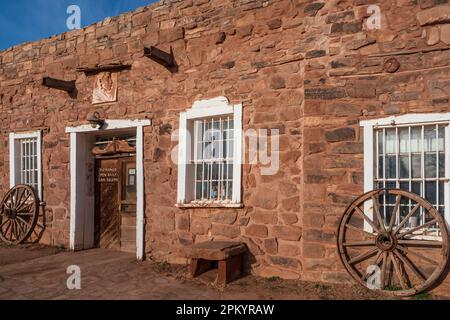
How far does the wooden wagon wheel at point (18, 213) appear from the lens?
8086 millimetres

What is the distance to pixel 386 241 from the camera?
4.85 meters

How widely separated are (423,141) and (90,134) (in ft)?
19.7

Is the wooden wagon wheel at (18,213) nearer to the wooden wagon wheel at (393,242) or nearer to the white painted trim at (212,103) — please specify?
the white painted trim at (212,103)

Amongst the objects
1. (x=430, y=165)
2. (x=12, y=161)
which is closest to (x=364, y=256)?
(x=430, y=165)

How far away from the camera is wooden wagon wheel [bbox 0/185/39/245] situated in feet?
26.5

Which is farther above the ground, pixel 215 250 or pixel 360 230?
pixel 360 230

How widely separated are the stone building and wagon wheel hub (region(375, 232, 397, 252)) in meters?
0.55

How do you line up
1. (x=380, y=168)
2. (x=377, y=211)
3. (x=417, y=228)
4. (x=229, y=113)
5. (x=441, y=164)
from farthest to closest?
(x=229, y=113)
(x=380, y=168)
(x=377, y=211)
(x=441, y=164)
(x=417, y=228)

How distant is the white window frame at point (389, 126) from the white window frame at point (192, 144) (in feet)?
5.83

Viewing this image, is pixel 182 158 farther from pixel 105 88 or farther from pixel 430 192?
pixel 430 192

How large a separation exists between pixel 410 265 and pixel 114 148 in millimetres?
5462

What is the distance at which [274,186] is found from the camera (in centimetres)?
558
